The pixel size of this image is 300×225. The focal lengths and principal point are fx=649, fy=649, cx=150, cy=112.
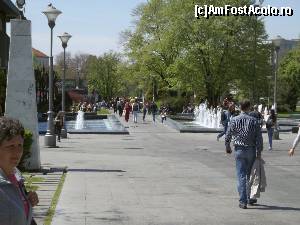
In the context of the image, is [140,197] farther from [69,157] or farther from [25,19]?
[69,157]

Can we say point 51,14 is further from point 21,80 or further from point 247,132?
point 247,132

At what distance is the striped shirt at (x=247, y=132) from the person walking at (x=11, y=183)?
21.9ft

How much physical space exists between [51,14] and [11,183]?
20954mm

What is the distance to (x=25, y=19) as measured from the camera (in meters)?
15.1

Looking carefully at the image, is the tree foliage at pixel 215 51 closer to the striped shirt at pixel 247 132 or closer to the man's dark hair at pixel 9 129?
the striped shirt at pixel 247 132

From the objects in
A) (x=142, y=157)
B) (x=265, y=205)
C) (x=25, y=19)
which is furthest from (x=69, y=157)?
(x=265, y=205)

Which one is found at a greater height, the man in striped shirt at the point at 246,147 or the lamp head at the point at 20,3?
the lamp head at the point at 20,3

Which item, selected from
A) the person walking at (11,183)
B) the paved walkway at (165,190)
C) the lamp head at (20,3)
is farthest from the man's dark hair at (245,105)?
the lamp head at (20,3)

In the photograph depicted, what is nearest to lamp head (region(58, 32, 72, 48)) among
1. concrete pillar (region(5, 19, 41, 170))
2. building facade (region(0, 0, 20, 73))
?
building facade (region(0, 0, 20, 73))

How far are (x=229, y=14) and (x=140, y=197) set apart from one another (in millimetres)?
48441

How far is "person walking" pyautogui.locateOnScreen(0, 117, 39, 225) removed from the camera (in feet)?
9.77

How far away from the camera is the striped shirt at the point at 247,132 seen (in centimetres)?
985

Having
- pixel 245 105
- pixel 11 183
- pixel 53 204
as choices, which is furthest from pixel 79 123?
pixel 11 183

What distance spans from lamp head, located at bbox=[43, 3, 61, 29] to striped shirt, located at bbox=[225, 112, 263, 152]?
14592mm
